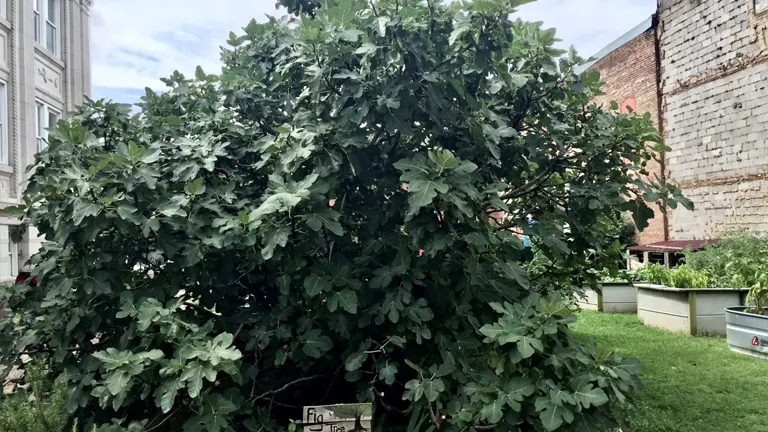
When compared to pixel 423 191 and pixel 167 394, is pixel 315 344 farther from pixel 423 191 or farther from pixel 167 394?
pixel 423 191

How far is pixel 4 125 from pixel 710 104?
17.8 meters

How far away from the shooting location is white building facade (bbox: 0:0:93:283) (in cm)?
1456

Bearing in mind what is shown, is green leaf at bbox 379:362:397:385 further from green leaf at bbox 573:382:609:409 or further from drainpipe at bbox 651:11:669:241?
drainpipe at bbox 651:11:669:241

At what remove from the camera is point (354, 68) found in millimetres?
3232

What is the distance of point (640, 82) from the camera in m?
16.0

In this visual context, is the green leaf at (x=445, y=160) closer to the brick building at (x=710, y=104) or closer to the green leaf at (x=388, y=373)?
the green leaf at (x=388, y=373)

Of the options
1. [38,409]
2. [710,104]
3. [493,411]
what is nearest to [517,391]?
[493,411]

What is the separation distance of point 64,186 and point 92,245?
0.42 meters

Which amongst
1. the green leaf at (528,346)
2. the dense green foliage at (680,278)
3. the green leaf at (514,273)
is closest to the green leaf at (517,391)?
the green leaf at (528,346)

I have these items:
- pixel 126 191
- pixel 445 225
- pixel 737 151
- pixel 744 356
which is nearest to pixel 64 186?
pixel 126 191

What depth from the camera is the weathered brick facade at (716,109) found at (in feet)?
38.8

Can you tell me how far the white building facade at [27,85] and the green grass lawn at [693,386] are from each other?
13065 mm

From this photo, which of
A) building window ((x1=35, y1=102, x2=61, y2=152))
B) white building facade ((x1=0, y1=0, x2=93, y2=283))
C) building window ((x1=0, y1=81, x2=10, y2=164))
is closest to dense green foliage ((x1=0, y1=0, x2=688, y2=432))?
white building facade ((x1=0, y1=0, x2=93, y2=283))

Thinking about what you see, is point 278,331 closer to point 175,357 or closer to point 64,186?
point 175,357
